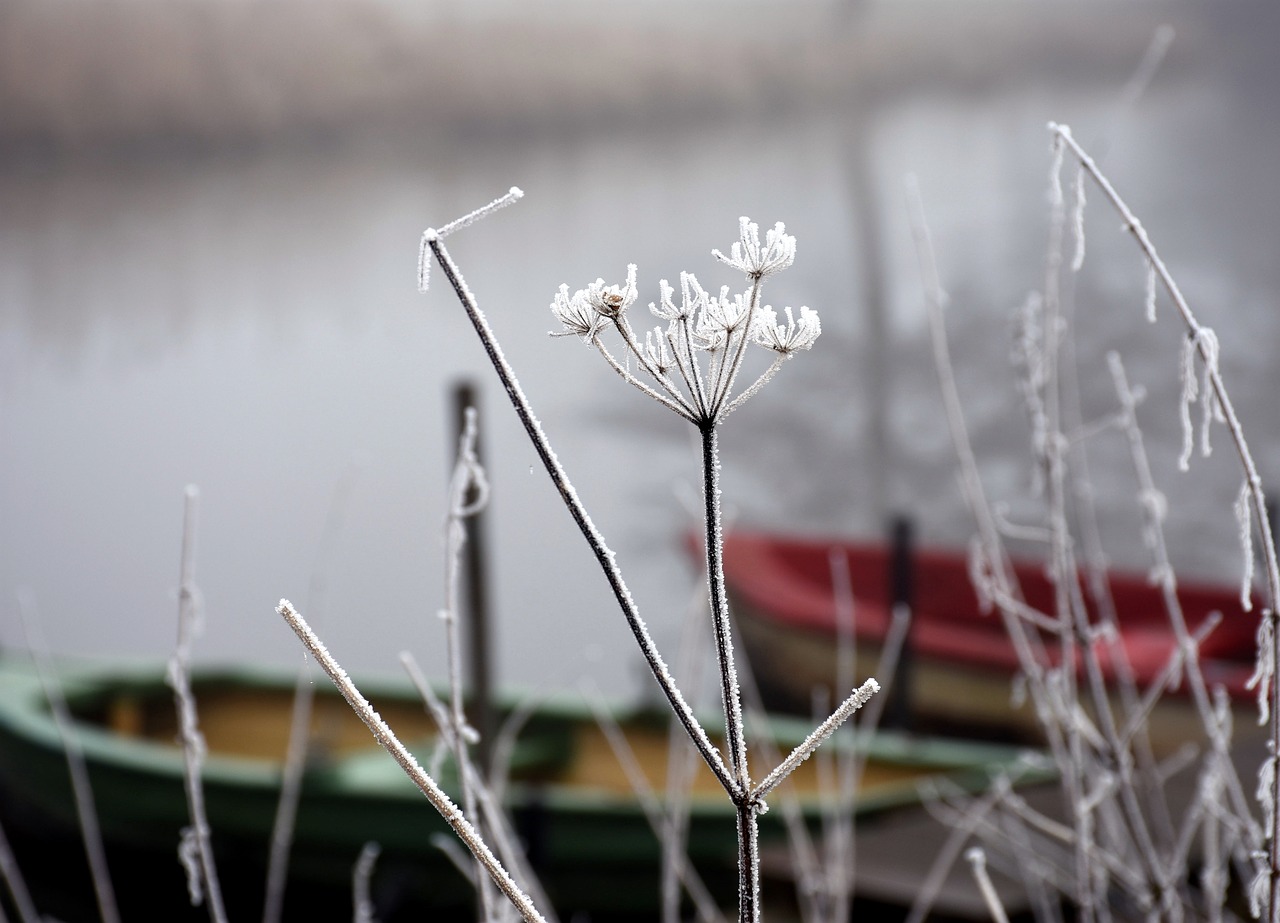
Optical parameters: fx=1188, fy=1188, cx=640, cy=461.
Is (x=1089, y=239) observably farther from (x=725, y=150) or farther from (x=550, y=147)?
(x=550, y=147)

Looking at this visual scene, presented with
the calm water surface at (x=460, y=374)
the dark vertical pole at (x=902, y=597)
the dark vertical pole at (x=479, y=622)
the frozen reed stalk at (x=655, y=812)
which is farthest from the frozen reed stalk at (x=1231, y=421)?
the calm water surface at (x=460, y=374)

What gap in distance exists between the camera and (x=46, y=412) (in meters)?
3.59

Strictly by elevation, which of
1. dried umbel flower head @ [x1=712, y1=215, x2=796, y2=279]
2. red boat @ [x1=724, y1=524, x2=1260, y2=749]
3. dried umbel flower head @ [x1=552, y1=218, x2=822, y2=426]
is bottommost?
red boat @ [x1=724, y1=524, x2=1260, y2=749]

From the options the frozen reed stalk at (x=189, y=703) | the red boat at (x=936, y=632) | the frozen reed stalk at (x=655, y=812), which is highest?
the frozen reed stalk at (x=189, y=703)

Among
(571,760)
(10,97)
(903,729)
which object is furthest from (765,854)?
(10,97)

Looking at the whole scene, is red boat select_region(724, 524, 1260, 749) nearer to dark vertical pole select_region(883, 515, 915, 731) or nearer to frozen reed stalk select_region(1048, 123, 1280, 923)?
dark vertical pole select_region(883, 515, 915, 731)

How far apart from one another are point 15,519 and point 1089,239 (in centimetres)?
315

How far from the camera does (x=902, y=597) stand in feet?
→ 8.35

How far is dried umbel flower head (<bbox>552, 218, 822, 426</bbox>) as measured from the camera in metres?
0.15

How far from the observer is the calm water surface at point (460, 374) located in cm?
342

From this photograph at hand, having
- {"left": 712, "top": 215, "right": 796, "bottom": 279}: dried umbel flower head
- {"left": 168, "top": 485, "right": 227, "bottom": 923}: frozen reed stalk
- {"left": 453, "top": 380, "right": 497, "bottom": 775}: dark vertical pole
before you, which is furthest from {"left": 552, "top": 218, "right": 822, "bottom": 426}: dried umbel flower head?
{"left": 453, "top": 380, "right": 497, "bottom": 775}: dark vertical pole

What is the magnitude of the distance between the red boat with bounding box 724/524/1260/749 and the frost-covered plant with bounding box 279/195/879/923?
2.38m

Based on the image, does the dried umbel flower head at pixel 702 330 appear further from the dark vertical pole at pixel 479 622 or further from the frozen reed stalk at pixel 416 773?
the dark vertical pole at pixel 479 622

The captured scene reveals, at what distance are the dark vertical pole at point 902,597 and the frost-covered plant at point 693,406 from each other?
92.6 inches
